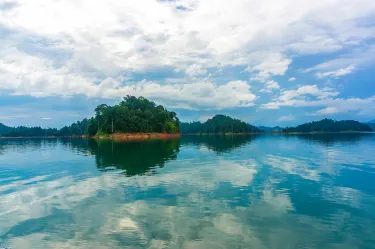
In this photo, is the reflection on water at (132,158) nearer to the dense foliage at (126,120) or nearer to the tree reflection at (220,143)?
the tree reflection at (220,143)

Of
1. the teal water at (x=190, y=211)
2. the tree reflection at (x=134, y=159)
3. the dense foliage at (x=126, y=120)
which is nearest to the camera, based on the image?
the teal water at (x=190, y=211)

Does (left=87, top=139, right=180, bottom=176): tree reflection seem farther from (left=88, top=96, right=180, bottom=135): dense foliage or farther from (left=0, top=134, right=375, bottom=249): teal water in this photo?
(left=88, top=96, right=180, bottom=135): dense foliage

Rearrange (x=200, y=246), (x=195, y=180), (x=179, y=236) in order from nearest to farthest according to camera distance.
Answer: (x=200, y=246) → (x=179, y=236) → (x=195, y=180)

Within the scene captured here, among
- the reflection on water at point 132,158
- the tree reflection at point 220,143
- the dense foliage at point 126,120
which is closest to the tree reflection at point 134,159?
the reflection on water at point 132,158

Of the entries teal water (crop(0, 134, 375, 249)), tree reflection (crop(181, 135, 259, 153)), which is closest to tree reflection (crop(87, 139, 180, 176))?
teal water (crop(0, 134, 375, 249))

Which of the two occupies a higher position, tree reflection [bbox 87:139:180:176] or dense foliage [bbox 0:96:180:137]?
dense foliage [bbox 0:96:180:137]

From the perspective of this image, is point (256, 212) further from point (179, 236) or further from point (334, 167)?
point (334, 167)

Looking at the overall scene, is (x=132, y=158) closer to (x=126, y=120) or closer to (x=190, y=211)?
(x=190, y=211)

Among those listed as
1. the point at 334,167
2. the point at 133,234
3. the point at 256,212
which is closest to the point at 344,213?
the point at 256,212

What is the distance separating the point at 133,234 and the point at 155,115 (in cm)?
17463

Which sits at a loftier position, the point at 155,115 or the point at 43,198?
the point at 155,115

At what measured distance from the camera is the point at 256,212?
16812mm

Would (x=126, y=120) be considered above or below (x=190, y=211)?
above

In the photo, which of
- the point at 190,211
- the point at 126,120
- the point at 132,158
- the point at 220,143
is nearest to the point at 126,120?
the point at 126,120
